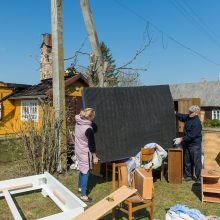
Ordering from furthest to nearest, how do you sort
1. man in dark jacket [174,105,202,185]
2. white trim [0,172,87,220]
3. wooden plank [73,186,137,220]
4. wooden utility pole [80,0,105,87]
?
1. wooden utility pole [80,0,105,87]
2. man in dark jacket [174,105,202,185]
3. white trim [0,172,87,220]
4. wooden plank [73,186,137,220]

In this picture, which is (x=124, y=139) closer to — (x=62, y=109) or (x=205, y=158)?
(x=62, y=109)

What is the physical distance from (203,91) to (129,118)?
32.8 m

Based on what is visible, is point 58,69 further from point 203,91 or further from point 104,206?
point 203,91

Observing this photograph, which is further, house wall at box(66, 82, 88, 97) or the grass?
house wall at box(66, 82, 88, 97)

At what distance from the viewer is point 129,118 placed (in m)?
7.19

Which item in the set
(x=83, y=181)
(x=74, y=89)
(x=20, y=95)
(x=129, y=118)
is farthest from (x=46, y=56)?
(x=83, y=181)

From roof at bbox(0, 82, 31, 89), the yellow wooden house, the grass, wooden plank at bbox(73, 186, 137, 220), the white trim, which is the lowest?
the grass

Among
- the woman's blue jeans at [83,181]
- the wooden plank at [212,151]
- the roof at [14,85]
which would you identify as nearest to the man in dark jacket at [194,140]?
the wooden plank at [212,151]

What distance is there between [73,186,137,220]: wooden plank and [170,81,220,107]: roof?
3269 centimetres

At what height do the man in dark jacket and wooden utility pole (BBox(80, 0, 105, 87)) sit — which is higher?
wooden utility pole (BBox(80, 0, 105, 87))

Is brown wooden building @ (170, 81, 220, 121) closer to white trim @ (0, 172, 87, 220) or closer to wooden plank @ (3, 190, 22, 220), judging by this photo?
white trim @ (0, 172, 87, 220)

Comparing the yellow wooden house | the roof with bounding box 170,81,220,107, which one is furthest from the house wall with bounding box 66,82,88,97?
the roof with bounding box 170,81,220,107

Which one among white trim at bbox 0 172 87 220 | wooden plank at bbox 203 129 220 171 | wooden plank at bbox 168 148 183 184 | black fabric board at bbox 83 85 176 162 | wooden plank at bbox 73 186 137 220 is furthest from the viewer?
wooden plank at bbox 203 129 220 171

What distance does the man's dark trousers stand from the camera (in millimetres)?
7020
